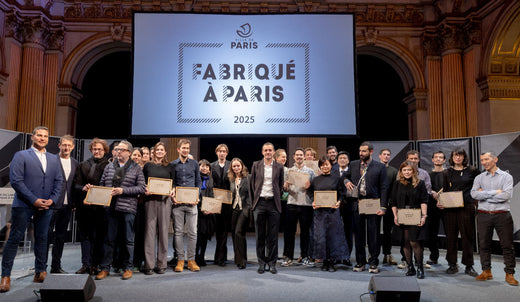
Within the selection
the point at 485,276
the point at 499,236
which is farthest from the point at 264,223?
Answer: the point at 499,236

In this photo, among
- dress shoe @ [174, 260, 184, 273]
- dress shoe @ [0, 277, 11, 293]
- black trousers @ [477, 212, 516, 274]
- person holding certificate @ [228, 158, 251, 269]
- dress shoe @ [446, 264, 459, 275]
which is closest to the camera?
dress shoe @ [0, 277, 11, 293]

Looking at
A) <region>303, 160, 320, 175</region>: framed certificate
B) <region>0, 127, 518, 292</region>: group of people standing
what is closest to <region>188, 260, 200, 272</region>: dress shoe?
<region>0, 127, 518, 292</region>: group of people standing

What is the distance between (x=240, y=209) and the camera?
5.45m

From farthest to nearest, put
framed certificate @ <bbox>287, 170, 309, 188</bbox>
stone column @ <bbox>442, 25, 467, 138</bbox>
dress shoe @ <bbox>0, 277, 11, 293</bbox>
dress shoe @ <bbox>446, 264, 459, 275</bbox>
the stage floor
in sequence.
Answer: stone column @ <bbox>442, 25, 467, 138</bbox> → framed certificate @ <bbox>287, 170, 309, 188</bbox> → dress shoe @ <bbox>446, 264, 459, 275</bbox> → dress shoe @ <bbox>0, 277, 11, 293</bbox> → the stage floor

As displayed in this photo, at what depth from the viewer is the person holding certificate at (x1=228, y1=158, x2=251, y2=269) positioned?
17.4 feet

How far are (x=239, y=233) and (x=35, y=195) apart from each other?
8.02 ft

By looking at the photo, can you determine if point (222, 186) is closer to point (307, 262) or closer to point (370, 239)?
point (307, 262)

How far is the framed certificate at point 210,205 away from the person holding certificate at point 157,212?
441 millimetres

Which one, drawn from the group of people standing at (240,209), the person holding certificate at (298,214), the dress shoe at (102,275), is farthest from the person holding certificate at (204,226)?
the dress shoe at (102,275)

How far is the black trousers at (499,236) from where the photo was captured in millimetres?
4488

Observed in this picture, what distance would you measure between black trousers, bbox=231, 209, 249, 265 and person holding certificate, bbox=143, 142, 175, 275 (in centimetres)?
92

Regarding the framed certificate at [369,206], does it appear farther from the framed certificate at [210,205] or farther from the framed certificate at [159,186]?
the framed certificate at [159,186]

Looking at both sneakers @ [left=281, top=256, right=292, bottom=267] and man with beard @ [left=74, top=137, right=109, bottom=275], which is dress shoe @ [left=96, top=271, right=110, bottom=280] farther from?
sneakers @ [left=281, top=256, right=292, bottom=267]

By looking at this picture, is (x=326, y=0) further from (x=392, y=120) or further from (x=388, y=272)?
(x=388, y=272)
